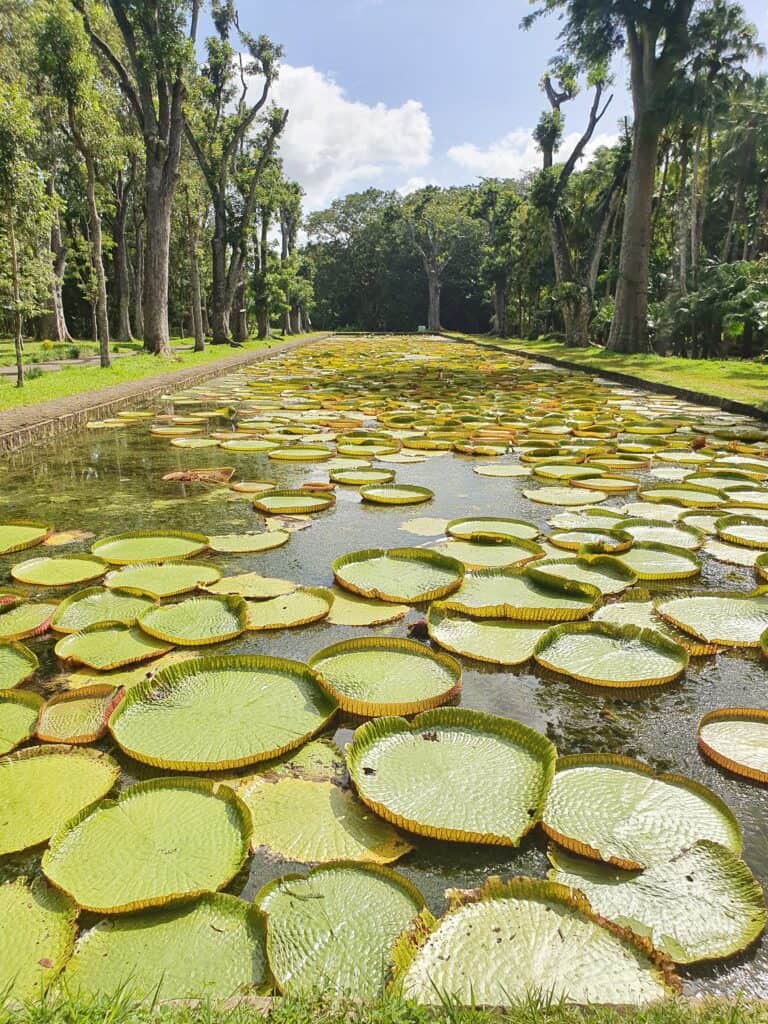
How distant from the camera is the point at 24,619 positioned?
7.84 ft

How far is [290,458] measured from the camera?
5363 mm

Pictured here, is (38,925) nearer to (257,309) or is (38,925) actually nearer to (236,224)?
(236,224)

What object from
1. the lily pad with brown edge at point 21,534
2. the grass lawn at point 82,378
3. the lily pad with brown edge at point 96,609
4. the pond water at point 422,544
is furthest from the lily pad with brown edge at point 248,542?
the grass lawn at point 82,378

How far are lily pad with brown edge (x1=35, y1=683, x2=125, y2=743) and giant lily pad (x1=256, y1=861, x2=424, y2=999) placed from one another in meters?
0.80

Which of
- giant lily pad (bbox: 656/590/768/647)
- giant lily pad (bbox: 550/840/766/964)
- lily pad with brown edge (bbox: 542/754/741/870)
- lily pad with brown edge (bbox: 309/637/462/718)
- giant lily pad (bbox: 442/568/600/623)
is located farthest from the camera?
giant lily pad (bbox: 442/568/600/623)

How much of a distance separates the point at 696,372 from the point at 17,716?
11.8m

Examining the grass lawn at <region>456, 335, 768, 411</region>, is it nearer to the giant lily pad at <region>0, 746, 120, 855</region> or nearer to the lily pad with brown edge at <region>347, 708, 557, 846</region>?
the lily pad with brown edge at <region>347, 708, 557, 846</region>

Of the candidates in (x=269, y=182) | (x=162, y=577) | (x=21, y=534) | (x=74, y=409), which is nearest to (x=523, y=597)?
(x=162, y=577)

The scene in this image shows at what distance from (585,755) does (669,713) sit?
1.47ft

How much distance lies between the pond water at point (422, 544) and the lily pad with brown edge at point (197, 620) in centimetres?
6

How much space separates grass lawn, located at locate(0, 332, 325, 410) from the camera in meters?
7.79

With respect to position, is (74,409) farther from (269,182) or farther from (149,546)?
(269,182)

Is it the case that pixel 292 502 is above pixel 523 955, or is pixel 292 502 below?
above

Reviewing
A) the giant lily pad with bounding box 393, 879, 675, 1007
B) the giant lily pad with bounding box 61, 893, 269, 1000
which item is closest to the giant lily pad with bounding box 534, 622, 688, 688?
the giant lily pad with bounding box 393, 879, 675, 1007
